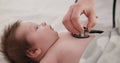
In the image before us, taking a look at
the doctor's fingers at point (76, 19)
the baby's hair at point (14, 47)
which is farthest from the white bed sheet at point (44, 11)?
the doctor's fingers at point (76, 19)

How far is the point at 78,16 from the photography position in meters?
1.05

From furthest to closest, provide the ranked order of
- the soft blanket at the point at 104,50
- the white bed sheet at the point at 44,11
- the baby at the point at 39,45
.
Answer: the white bed sheet at the point at 44,11 < the baby at the point at 39,45 < the soft blanket at the point at 104,50

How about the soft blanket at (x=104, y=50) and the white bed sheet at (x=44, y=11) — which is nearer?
the soft blanket at (x=104, y=50)

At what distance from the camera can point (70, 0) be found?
1.68 meters

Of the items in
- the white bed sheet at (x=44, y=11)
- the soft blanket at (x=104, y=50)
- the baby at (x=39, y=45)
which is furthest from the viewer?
the white bed sheet at (x=44, y=11)

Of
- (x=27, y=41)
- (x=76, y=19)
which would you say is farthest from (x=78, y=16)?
(x=27, y=41)

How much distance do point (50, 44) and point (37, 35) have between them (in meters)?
0.07

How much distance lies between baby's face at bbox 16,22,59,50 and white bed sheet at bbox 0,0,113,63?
233 mm

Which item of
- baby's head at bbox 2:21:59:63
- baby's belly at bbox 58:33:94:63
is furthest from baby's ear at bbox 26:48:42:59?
baby's belly at bbox 58:33:94:63

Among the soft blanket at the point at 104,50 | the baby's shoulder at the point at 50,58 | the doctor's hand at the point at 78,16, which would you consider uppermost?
the doctor's hand at the point at 78,16

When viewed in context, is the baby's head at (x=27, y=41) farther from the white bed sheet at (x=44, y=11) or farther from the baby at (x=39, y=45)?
the white bed sheet at (x=44, y=11)

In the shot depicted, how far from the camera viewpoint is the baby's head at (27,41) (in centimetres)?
115

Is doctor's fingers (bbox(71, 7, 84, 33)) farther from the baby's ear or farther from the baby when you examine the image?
the baby's ear

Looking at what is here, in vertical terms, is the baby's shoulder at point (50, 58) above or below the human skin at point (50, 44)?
below
